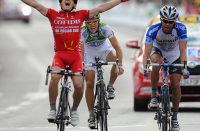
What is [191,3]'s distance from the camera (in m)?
44.4

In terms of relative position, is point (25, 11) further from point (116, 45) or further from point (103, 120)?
point (103, 120)

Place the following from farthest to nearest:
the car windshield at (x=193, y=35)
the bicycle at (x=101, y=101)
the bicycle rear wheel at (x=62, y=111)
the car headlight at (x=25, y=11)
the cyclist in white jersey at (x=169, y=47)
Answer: the car headlight at (x=25, y=11)
the car windshield at (x=193, y=35)
the cyclist in white jersey at (x=169, y=47)
the bicycle at (x=101, y=101)
the bicycle rear wheel at (x=62, y=111)

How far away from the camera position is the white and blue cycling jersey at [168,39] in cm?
1469

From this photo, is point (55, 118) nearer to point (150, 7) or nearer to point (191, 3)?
point (191, 3)

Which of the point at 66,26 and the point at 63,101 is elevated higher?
the point at 66,26

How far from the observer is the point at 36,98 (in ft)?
79.5

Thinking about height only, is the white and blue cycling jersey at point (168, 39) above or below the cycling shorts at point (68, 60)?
above

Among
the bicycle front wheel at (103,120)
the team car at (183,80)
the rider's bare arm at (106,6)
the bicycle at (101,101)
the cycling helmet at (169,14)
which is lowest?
the bicycle front wheel at (103,120)

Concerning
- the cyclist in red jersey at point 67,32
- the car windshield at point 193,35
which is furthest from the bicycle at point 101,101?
the car windshield at point 193,35

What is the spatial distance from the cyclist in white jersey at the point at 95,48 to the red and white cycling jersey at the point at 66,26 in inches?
30.4

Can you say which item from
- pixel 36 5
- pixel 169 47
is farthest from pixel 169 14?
pixel 36 5

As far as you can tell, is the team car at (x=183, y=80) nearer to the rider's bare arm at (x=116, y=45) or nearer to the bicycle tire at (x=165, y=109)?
the rider's bare arm at (x=116, y=45)

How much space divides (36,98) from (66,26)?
10.2 metres

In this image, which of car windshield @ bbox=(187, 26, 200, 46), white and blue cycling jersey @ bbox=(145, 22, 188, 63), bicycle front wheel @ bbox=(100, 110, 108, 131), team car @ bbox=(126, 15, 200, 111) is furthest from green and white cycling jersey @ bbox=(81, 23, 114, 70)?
car windshield @ bbox=(187, 26, 200, 46)
